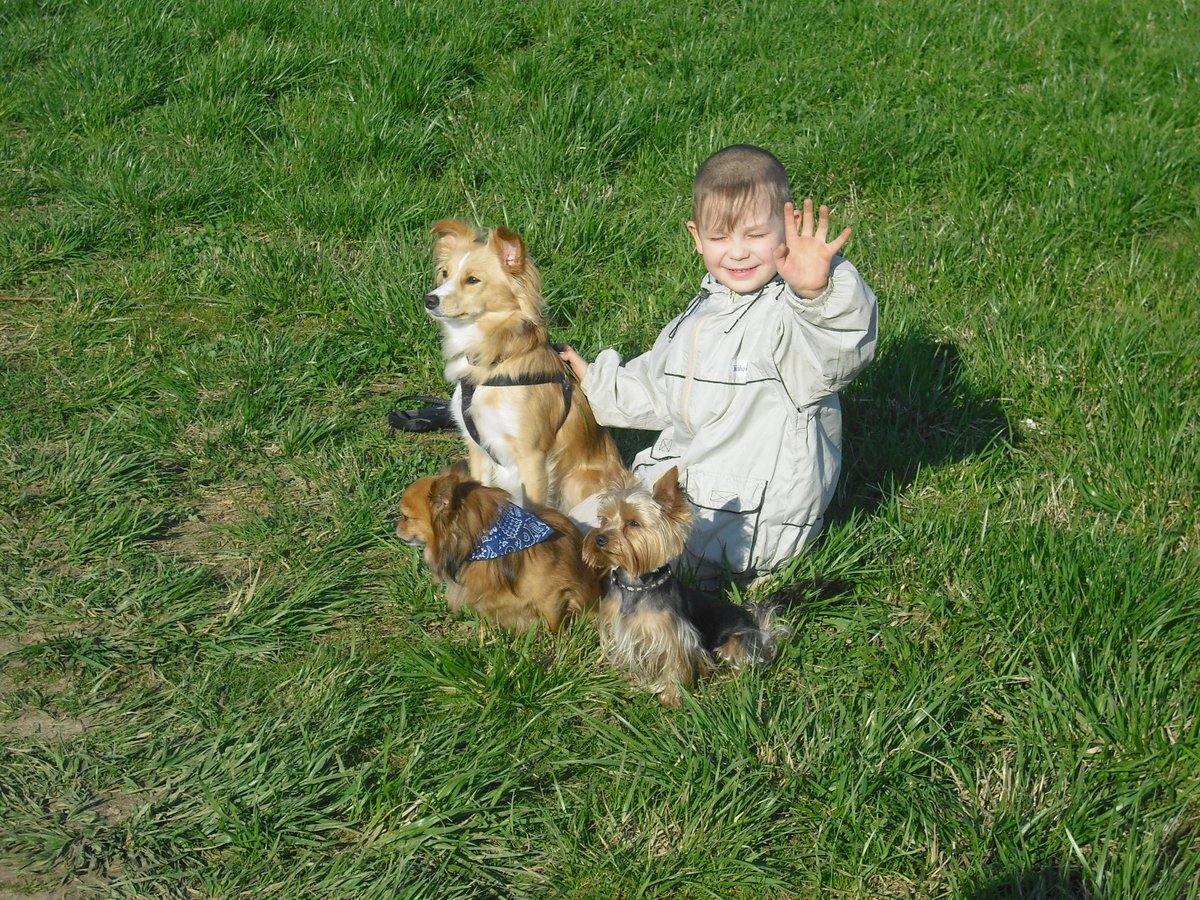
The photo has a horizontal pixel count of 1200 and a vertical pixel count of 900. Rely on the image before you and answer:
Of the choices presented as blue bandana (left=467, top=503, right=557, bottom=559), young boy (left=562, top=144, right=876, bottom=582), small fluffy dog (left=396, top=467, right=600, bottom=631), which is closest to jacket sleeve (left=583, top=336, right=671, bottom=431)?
young boy (left=562, top=144, right=876, bottom=582)

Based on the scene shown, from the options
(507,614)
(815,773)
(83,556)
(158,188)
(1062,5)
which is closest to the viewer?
(815,773)

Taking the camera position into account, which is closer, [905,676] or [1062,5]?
[905,676]

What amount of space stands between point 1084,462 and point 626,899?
2785 mm

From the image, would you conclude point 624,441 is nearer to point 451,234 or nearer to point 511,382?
point 511,382

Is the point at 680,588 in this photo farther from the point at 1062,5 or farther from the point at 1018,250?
the point at 1062,5

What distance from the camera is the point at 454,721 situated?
3.40 metres

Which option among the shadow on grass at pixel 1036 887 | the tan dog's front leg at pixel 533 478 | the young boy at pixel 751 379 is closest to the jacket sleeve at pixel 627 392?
the young boy at pixel 751 379

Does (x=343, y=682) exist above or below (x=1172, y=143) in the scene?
below

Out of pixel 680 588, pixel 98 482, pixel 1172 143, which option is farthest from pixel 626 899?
pixel 1172 143

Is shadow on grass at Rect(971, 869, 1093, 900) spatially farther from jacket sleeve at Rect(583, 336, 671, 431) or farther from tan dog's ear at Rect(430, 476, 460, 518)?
jacket sleeve at Rect(583, 336, 671, 431)

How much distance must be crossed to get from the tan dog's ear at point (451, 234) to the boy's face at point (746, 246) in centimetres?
125

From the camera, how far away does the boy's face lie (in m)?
3.61

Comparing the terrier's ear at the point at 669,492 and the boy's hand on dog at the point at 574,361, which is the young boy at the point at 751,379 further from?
the terrier's ear at the point at 669,492

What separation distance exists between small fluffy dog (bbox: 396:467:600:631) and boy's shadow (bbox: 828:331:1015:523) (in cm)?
123
